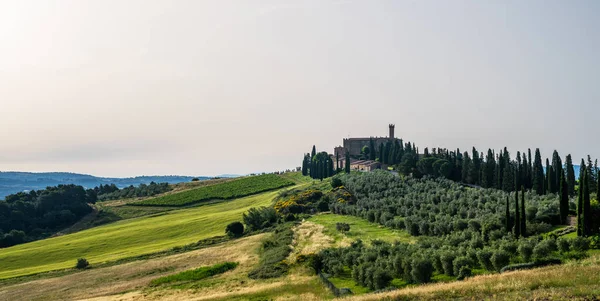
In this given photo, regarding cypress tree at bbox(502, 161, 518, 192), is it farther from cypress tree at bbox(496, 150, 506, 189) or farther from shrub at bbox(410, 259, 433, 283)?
shrub at bbox(410, 259, 433, 283)

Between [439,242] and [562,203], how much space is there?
1429 cm

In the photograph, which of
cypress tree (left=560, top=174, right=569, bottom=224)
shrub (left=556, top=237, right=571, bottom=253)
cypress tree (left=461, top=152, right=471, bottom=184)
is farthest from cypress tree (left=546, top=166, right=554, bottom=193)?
shrub (left=556, top=237, right=571, bottom=253)

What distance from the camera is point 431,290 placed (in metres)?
26.9

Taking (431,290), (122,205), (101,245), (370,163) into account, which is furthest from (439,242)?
(122,205)

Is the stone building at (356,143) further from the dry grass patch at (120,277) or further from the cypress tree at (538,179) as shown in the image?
the dry grass patch at (120,277)

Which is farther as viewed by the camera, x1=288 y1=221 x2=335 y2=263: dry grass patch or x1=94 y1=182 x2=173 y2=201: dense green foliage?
x1=94 y1=182 x2=173 y2=201: dense green foliage

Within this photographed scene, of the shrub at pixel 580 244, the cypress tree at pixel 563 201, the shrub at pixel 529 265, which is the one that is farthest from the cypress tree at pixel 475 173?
the shrub at pixel 529 265

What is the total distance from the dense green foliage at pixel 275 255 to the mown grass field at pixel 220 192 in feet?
199

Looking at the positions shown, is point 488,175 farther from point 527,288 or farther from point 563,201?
point 527,288

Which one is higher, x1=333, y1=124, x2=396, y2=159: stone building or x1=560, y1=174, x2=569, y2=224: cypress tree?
x1=333, y1=124, x2=396, y2=159: stone building

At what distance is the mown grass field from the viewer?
128375mm

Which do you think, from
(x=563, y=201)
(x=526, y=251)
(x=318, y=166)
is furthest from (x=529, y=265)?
(x=318, y=166)

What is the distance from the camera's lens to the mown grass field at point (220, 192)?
12838 cm

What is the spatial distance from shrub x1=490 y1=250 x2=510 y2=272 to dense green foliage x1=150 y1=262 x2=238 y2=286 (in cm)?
3043
